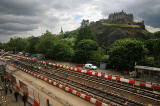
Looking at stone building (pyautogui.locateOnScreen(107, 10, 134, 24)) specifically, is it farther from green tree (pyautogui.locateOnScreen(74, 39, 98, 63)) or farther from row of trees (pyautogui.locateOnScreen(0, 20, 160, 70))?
green tree (pyautogui.locateOnScreen(74, 39, 98, 63))

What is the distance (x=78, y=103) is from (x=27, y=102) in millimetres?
5297

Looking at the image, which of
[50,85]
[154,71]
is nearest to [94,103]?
[50,85]

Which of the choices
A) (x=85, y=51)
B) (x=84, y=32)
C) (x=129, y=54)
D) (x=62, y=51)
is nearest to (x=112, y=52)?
(x=129, y=54)

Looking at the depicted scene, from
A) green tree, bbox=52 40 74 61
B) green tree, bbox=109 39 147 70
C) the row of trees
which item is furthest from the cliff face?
green tree, bbox=109 39 147 70

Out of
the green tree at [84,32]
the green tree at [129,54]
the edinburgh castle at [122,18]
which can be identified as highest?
the edinburgh castle at [122,18]

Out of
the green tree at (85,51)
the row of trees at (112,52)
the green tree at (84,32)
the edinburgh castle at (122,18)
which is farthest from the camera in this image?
the edinburgh castle at (122,18)

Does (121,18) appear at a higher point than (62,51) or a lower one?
higher

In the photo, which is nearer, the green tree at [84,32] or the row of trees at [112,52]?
the row of trees at [112,52]

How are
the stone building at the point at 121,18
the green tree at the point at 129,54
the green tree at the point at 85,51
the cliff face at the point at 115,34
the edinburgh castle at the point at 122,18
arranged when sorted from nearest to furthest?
the green tree at the point at 129,54
the green tree at the point at 85,51
the cliff face at the point at 115,34
the edinburgh castle at the point at 122,18
the stone building at the point at 121,18

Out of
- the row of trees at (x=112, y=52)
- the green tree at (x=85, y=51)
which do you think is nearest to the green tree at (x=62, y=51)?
the row of trees at (x=112, y=52)

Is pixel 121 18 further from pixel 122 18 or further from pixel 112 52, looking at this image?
pixel 112 52

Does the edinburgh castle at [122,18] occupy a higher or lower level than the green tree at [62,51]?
higher

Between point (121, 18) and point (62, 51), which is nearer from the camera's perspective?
point (62, 51)

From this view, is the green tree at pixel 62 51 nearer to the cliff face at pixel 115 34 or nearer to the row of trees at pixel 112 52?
the row of trees at pixel 112 52
